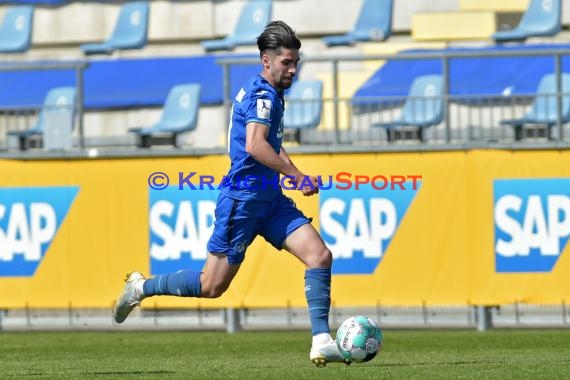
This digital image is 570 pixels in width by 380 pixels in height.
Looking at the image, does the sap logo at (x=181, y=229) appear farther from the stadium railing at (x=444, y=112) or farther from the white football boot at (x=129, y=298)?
the white football boot at (x=129, y=298)

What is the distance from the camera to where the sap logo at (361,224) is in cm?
1431

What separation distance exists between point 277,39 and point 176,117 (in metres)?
11.1

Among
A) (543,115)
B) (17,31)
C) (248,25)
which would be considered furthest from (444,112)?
(17,31)

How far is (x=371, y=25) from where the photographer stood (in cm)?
2436

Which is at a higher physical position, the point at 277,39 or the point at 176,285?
the point at 277,39

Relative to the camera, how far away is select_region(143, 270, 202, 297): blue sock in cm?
1043

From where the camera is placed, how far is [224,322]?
15016mm

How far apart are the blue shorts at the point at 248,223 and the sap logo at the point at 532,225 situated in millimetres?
4305

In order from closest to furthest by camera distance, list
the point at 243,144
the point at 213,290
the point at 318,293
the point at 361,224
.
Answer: the point at 318,293, the point at 243,144, the point at 213,290, the point at 361,224

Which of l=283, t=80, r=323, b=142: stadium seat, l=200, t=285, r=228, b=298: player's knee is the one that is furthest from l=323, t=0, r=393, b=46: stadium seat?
l=200, t=285, r=228, b=298: player's knee

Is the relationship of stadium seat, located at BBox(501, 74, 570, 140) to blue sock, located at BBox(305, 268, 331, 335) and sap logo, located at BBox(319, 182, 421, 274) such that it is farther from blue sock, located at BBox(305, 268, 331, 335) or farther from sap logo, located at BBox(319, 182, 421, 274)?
blue sock, located at BBox(305, 268, 331, 335)

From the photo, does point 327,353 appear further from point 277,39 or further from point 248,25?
point 248,25

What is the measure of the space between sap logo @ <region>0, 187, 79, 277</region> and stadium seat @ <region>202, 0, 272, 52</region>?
9932 millimetres

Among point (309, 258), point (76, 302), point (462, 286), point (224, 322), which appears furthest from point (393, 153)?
point (309, 258)
